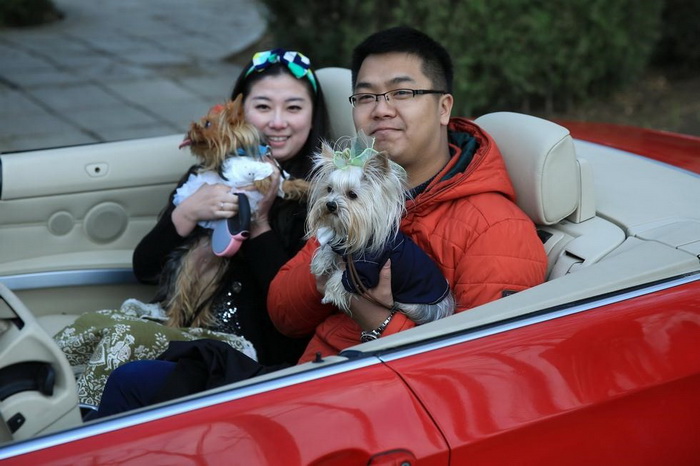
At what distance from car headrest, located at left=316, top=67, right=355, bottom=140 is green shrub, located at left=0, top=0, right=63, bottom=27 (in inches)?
332

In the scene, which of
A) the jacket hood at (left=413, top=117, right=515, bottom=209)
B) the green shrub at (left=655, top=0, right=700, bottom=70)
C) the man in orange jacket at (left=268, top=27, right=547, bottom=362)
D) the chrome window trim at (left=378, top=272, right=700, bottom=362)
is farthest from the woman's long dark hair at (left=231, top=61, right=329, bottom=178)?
the green shrub at (left=655, top=0, right=700, bottom=70)

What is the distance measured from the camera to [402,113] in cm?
272

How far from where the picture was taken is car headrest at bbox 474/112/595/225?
2746mm

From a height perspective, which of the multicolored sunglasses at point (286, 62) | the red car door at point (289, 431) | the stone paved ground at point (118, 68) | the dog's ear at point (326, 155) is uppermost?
the multicolored sunglasses at point (286, 62)

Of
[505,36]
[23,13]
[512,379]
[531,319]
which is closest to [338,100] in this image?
[531,319]

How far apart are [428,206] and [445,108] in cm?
38

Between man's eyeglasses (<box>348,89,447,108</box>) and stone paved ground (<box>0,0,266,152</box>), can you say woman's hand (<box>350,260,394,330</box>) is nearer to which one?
man's eyeglasses (<box>348,89,447,108</box>)

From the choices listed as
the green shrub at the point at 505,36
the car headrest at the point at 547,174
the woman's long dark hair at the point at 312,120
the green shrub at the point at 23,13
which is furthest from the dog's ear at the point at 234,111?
the green shrub at the point at 23,13

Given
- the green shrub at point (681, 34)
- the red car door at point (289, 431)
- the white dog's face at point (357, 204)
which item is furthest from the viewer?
the green shrub at point (681, 34)

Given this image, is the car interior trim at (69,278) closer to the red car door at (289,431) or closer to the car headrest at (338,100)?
the car headrest at (338,100)

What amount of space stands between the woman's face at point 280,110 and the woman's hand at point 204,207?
0.91 feet

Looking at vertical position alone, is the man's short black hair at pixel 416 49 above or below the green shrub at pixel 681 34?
above

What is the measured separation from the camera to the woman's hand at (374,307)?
8.20ft

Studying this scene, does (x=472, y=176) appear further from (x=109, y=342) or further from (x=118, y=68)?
(x=118, y=68)
